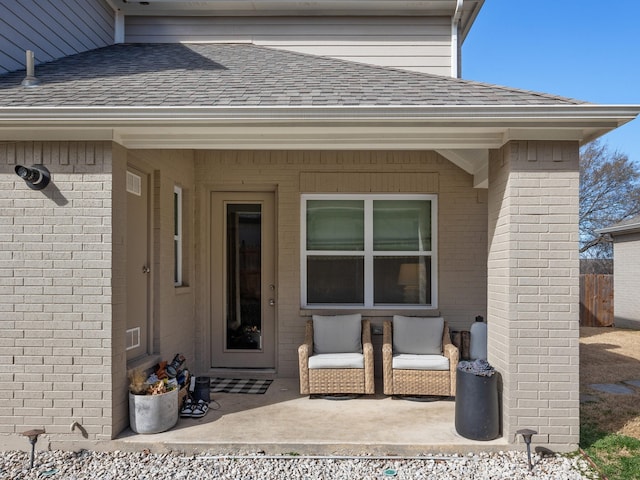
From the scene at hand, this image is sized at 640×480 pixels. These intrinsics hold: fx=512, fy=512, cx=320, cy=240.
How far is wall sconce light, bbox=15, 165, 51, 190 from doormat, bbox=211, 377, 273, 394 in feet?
10.3

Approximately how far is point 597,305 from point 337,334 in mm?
10842

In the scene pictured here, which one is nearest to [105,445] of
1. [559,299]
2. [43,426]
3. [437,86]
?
[43,426]

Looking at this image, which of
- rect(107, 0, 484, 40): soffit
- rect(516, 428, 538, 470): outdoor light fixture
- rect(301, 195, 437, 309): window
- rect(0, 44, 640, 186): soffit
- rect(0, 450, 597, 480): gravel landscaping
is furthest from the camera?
rect(107, 0, 484, 40): soffit

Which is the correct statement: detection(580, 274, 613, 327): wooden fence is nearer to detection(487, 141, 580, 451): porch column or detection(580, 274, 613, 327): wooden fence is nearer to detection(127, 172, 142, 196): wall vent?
detection(487, 141, 580, 451): porch column

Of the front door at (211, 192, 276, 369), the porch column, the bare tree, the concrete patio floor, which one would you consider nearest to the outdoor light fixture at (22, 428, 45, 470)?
the concrete patio floor

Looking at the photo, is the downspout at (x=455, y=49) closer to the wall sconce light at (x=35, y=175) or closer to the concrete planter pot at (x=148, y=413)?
the wall sconce light at (x=35, y=175)

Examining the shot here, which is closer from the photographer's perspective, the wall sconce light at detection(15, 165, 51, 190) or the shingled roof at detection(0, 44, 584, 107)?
the wall sconce light at detection(15, 165, 51, 190)

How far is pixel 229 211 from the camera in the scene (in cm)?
723

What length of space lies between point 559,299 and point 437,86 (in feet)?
7.72

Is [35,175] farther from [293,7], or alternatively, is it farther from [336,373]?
[293,7]

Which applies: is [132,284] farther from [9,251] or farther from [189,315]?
[189,315]

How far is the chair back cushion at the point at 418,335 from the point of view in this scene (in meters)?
6.23

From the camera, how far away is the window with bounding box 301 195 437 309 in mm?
7031

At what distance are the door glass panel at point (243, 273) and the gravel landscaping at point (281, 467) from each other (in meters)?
2.86
